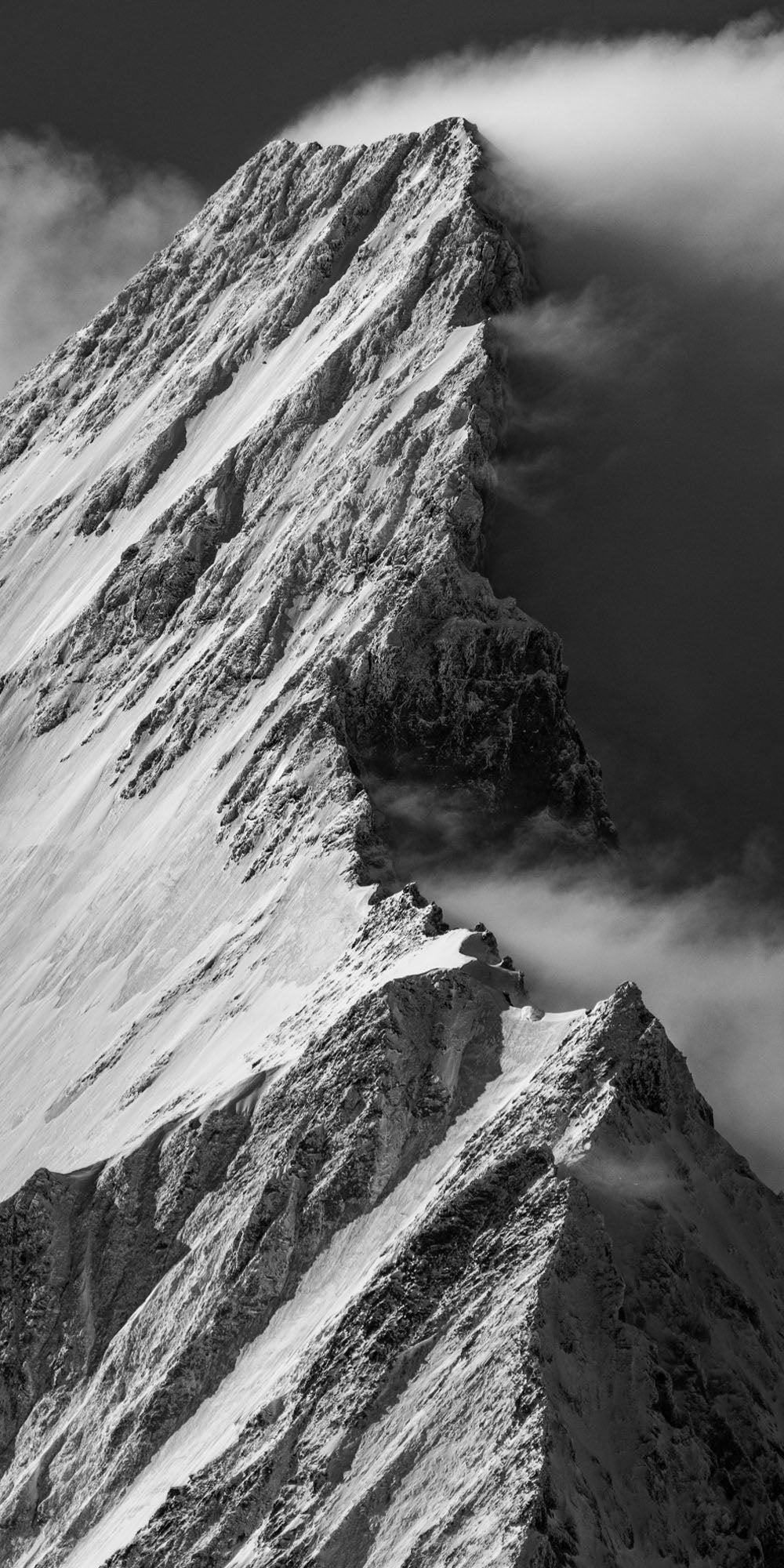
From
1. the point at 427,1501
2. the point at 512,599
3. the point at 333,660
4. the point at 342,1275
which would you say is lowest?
the point at 427,1501

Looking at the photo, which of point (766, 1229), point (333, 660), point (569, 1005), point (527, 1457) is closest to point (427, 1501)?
point (527, 1457)

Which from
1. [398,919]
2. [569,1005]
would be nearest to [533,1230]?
[398,919]

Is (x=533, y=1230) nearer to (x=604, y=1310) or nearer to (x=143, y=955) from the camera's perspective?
(x=604, y=1310)

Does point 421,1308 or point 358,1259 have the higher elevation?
point 358,1259

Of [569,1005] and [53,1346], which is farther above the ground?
[569,1005]

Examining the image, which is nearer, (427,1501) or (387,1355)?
(427,1501)

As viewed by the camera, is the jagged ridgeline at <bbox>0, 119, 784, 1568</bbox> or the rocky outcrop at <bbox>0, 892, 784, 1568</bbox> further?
the jagged ridgeline at <bbox>0, 119, 784, 1568</bbox>

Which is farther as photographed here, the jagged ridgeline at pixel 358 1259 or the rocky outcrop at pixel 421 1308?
the jagged ridgeline at pixel 358 1259

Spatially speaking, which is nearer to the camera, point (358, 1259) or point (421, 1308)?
point (421, 1308)

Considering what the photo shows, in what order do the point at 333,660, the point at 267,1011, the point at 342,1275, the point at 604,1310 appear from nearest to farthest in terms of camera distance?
the point at 604,1310 → the point at 342,1275 → the point at 267,1011 → the point at 333,660

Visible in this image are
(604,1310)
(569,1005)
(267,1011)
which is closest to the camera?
(604,1310)
